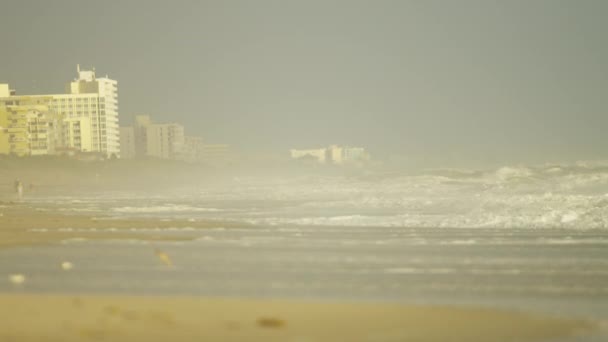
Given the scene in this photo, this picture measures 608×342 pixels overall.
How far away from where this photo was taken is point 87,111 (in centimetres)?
13662

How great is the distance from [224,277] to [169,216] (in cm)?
1417

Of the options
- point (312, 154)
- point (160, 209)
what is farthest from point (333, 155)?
point (160, 209)

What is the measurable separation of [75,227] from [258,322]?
13540mm

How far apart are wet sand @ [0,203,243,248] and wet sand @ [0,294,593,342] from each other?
8.18 metres

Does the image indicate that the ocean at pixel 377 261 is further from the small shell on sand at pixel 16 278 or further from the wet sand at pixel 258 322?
the wet sand at pixel 258 322

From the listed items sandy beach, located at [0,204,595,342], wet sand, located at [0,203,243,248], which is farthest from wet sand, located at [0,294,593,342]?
wet sand, located at [0,203,243,248]

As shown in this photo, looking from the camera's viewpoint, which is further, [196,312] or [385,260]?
[385,260]

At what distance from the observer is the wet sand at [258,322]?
7.38m

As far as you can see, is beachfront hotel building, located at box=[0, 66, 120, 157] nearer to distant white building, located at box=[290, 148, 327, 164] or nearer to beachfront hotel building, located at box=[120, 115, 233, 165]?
beachfront hotel building, located at box=[120, 115, 233, 165]

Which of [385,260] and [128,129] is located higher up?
[128,129]

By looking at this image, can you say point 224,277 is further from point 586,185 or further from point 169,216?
point 586,185

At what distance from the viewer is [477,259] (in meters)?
12.9

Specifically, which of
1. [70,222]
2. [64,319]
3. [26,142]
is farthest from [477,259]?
[26,142]

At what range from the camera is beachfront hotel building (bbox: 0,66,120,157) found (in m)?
123
